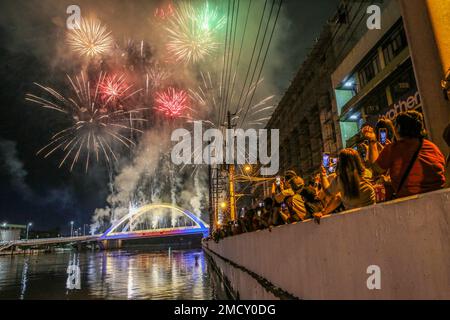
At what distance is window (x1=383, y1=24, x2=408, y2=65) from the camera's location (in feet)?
57.9

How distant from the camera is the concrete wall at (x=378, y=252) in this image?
2.05 metres

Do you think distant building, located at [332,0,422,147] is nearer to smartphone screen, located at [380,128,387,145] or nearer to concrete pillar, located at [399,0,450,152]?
concrete pillar, located at [399,0,450,152]

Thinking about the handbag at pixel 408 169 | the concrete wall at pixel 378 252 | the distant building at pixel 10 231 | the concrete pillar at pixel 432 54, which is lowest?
the concrete wall at pixel 378 252

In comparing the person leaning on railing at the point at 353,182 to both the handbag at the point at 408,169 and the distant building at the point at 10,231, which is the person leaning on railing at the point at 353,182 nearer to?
the handbag at the point at 408,169

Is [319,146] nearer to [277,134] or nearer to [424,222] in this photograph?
[277,134]

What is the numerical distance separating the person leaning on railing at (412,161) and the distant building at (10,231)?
142 meters

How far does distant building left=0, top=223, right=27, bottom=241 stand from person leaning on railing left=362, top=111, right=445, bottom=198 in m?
142

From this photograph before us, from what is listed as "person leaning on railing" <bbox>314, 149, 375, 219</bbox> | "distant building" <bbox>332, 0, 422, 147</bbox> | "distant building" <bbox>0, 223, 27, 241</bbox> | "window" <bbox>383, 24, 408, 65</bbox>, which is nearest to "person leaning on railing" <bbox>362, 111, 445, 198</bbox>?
"person leaning on railing" <bbox>314, 149, 375, 219</bbox>

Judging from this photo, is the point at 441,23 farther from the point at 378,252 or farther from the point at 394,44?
the point at 394,44

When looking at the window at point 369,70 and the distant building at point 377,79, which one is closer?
the distant building at point 377,79

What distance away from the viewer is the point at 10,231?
12762 cm

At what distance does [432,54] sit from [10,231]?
155974mm

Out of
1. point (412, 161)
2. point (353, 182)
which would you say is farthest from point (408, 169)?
point (353, 182)

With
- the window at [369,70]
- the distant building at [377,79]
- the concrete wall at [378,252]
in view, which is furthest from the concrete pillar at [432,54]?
the window at [369,70]
